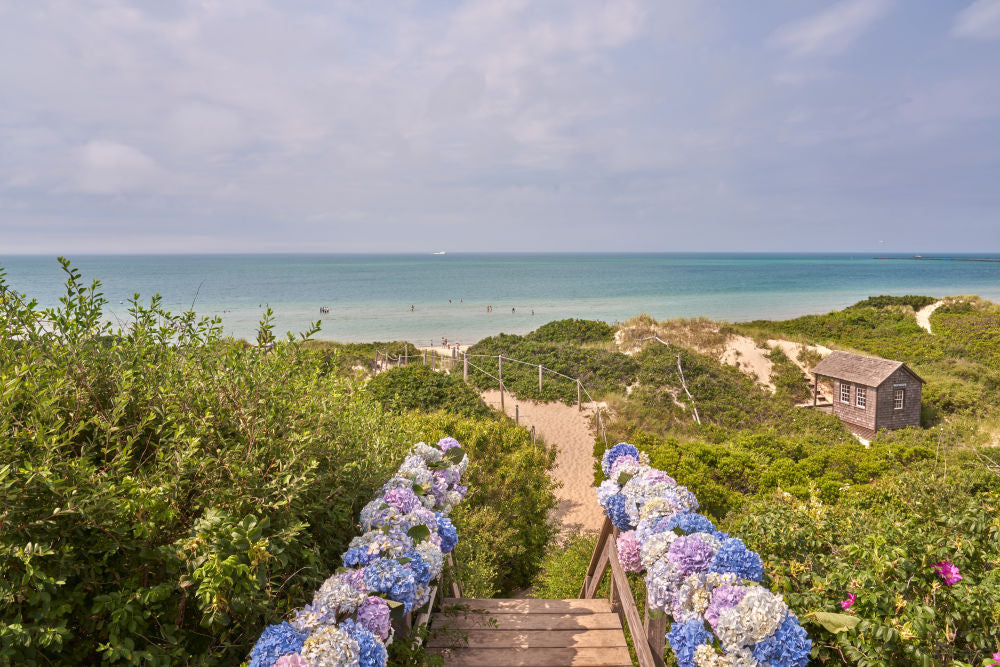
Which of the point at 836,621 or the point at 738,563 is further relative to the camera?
the point at 738,563

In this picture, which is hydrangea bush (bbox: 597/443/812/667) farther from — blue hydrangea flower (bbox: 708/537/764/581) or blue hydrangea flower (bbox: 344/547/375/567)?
blue hydrangea flower (bbox: 344/547/375/567)

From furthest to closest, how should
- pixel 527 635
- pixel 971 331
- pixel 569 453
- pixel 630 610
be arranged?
pixel 971 331, pixel 569 453, pixel 527 635, pixel 630 610

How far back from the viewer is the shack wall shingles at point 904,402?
53.2 ft

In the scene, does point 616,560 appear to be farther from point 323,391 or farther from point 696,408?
point 696,408

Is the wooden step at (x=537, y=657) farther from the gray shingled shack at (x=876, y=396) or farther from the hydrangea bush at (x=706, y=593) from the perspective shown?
the gray shingled shack at (x=876, y=396)

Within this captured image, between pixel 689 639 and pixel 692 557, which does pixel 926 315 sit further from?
pixel 689 639

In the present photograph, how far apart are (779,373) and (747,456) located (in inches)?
480

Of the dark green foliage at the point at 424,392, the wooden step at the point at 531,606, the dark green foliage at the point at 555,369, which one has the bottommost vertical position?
the dark green foliage at the point at 555,369

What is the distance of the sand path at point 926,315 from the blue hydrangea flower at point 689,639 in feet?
122

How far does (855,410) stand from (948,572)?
1779cm

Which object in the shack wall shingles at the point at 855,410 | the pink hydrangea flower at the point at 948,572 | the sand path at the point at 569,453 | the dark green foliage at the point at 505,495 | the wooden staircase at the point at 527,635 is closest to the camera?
the pink hydrangea flower at the point at 948,572

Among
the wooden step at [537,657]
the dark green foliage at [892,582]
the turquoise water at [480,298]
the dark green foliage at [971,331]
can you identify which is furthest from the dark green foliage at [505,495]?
the dark green foliage at [971,331]

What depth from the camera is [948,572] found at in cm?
250

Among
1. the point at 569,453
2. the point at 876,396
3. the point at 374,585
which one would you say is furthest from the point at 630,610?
the point at 876,396
